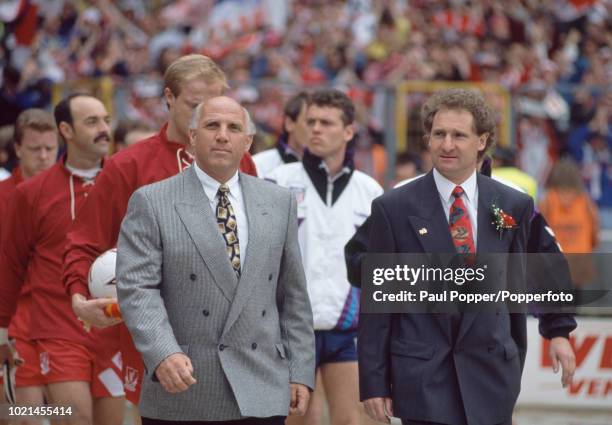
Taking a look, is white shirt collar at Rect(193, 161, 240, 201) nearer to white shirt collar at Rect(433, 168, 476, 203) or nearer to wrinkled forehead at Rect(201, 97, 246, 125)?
wrinkled forehead at Rect(201, 97, 246, 125)

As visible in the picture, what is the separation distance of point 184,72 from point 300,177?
1.90 m

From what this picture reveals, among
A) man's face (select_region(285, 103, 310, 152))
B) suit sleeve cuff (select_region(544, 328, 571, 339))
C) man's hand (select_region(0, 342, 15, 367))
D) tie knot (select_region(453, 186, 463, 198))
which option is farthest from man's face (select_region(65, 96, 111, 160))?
suit sleeve cuff (select_region(544, 328, 571, 339))

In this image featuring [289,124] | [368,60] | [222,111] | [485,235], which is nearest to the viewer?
[222,111]

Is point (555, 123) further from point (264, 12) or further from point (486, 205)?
point (486, 205)

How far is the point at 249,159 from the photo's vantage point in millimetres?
6844

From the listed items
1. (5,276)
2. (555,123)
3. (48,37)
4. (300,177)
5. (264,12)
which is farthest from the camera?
(264,12)

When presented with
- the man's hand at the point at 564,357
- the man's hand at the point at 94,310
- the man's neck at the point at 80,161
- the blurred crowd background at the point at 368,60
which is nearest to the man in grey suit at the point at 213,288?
the man's hand at the point at 94,310

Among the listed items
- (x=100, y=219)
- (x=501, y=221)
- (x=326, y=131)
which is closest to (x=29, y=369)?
(x=100, y=219)

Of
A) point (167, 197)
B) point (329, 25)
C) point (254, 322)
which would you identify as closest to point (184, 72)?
point (167, 197)

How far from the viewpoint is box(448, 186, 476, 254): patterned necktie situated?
576 centimetres

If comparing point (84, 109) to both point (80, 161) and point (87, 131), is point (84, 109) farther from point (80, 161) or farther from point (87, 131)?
point (80, 161)

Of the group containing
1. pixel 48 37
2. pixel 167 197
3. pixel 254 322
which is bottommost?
pixel 254 322

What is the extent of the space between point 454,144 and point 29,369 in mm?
3283

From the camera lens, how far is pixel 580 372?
475 inches
